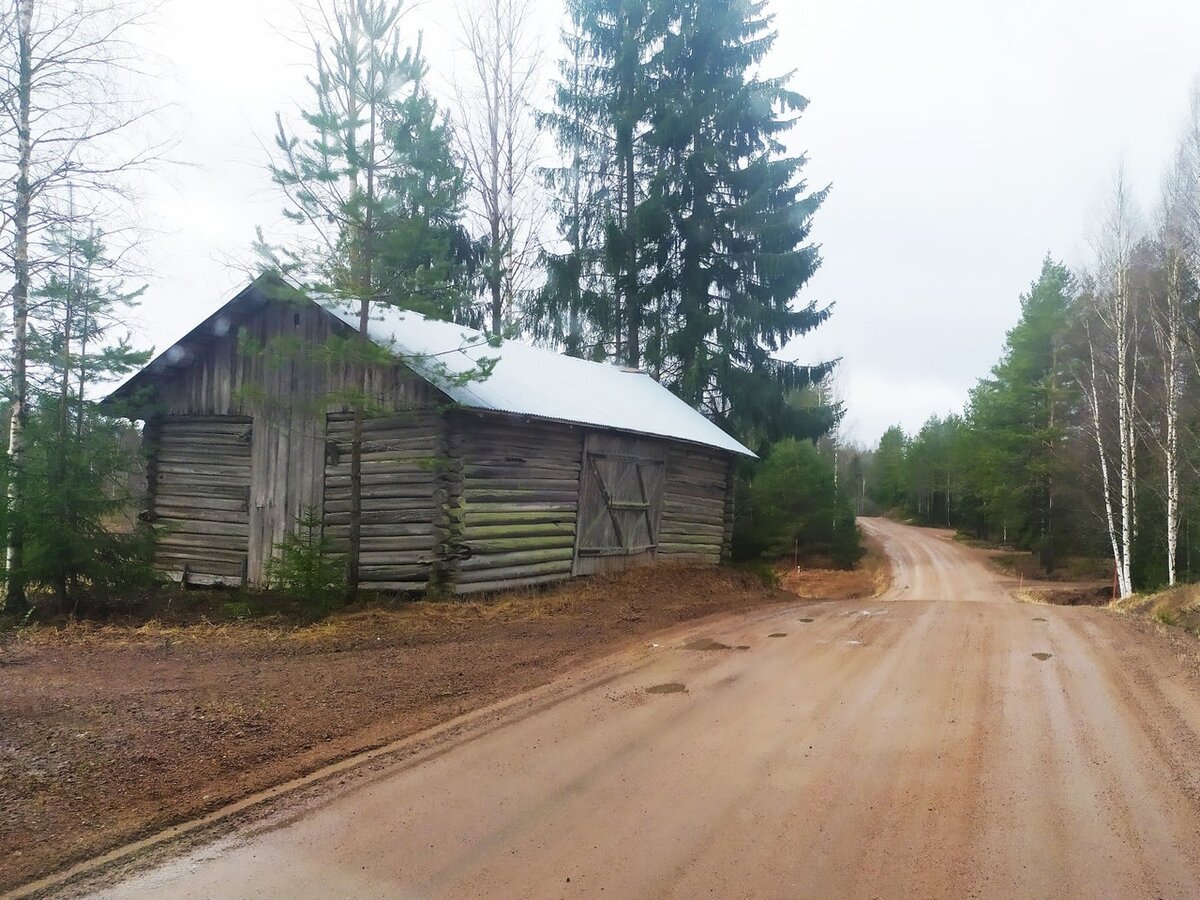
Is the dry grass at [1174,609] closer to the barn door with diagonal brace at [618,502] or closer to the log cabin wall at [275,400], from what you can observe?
the barn door with diagonal brace at [618,502]

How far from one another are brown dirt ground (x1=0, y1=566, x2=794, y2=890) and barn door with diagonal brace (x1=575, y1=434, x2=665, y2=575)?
Result: 114 inches

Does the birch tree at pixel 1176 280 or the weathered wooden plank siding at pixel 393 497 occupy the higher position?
the birch tree at pixel 1176 280

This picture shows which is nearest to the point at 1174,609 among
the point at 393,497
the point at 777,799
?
the point at 777,799

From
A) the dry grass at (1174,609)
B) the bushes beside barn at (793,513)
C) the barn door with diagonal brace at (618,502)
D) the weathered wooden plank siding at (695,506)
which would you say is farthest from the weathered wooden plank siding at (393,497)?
the bushes beside barn at (793,513)

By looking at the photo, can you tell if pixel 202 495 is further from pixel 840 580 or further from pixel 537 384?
pixel 840 580

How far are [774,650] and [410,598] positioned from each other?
6.06 metres

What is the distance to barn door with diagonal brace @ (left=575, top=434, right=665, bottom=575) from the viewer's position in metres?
15.4

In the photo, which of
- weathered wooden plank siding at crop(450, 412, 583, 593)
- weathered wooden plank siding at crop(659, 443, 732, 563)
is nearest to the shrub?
weathered wooden plank siding at crop(450, 412, 583, 593)

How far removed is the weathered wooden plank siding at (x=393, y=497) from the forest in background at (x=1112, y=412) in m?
17.6

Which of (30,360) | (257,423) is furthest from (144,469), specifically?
(30,360)

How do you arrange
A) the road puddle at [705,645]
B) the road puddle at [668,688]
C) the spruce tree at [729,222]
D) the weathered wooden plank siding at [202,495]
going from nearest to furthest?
1. the road puddle at [668,688]
2. the road puddle at [705,645]
3. the weathered wooden plank siding at [202,495]
4. the spruce tree at [729,222]

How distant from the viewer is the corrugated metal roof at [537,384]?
12656mm

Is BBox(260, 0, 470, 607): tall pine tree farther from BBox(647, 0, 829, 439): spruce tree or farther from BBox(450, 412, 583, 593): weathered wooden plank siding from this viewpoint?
BBox(647, 0, 829, 439): spruce tree

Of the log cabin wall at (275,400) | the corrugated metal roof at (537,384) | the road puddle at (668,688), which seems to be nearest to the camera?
the road puddle at (668,688)
